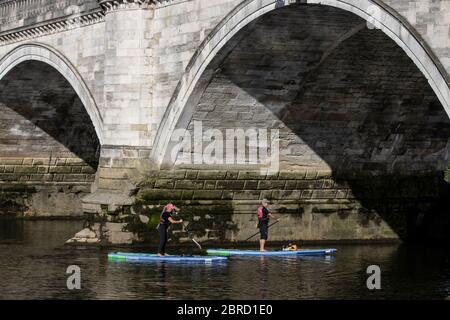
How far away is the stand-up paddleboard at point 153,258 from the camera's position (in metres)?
27.4

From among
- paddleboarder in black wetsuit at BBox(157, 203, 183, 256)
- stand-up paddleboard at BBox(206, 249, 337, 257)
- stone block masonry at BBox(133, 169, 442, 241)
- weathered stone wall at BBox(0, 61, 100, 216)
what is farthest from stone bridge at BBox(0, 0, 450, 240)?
weathered stone wall at BBox(0, 61, 100, 216)

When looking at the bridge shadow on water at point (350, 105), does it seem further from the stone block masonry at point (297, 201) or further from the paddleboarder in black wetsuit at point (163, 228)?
the paddleboarder in black wetsuit at point (163, 228)

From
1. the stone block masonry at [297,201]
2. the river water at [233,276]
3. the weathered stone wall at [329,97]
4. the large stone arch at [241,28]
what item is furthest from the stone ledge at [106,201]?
the weathered stone wall at [329,97]

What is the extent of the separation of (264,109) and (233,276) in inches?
281

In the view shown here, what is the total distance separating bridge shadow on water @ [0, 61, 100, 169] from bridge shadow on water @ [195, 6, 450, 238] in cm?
1283

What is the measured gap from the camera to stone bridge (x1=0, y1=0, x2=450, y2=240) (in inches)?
1139

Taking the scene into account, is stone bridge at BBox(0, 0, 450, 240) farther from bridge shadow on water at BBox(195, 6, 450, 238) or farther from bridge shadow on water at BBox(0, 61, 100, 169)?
bridge shadow on water at BBox(0, 61, 100, 169)

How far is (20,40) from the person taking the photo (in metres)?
41.5

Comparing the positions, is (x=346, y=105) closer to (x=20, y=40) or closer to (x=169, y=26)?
(x=169, y=26)

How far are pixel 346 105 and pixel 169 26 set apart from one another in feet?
17.8

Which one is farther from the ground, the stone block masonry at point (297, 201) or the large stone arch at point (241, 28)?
the large stone arch at point (241, 28)

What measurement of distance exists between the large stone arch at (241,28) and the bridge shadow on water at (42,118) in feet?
38.3

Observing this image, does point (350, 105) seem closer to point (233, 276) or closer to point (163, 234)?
point (163, 234)

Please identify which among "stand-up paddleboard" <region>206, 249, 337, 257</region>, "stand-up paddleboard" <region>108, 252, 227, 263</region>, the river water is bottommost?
the river water
